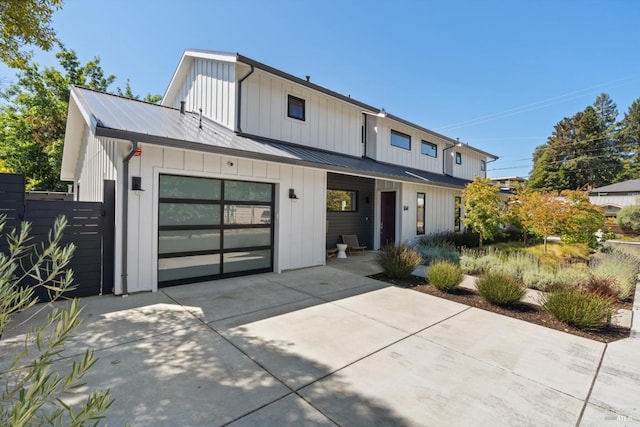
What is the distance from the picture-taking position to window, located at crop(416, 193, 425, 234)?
42.2ft

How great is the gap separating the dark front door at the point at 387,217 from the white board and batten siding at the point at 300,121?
2336 mm

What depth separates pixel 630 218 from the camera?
A: 19.9 meters

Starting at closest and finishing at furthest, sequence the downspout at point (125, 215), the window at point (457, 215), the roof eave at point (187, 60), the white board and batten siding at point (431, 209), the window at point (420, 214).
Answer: the downspout at point (125, 215) → the roof eave at point (187, 60) → the white board and batten siding at point (431, 209) → the window at point (420, 214) → the window at point (457, 215)

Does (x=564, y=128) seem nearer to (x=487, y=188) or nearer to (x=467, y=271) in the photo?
(x=487, y=188)

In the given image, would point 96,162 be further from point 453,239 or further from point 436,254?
point 453,239

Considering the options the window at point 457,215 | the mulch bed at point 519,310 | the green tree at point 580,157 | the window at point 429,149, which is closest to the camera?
the mulch bed at point 519,310

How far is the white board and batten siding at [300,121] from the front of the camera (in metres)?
8.49

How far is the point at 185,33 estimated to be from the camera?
11.1 meters

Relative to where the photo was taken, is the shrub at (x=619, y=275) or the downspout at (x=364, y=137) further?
the downspout at (x=364, y=137)

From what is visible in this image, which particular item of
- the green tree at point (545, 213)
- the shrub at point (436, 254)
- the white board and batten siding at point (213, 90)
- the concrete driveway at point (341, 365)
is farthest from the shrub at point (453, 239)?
the white board and batten siding at point (213, 90)

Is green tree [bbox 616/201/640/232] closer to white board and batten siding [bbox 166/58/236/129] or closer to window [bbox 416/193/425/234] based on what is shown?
window [bbox 416/193/425/234]

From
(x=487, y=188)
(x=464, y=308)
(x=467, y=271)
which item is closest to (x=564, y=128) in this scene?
(x=487, y=188)

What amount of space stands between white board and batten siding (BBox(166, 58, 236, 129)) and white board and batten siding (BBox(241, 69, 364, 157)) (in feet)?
1.28

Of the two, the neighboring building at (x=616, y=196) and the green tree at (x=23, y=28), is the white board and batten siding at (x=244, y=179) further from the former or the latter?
the neighboring building at (x=616, y=196)
